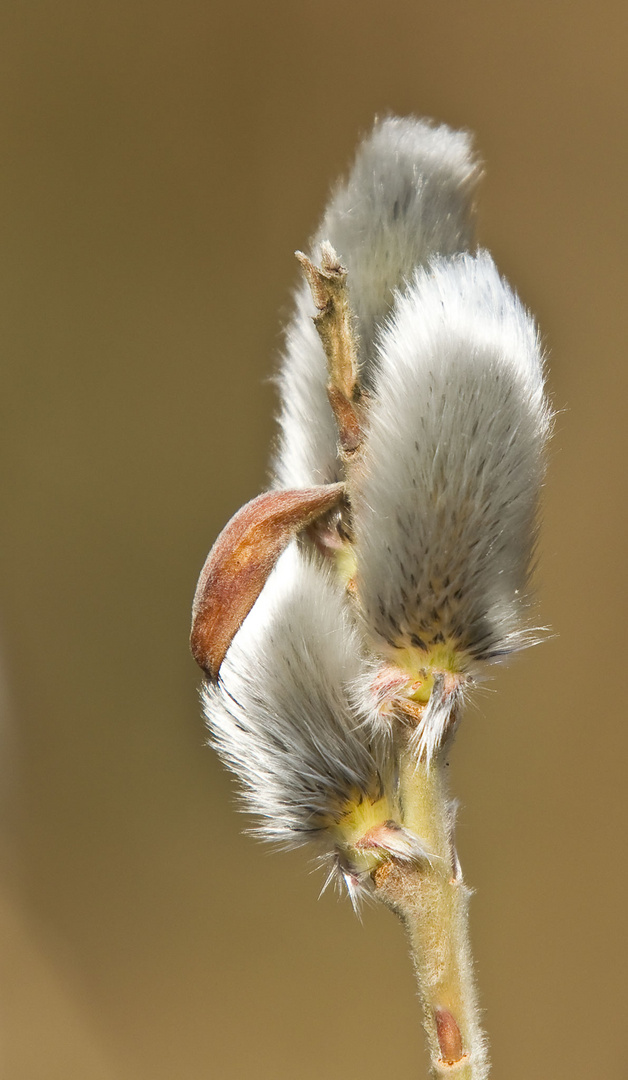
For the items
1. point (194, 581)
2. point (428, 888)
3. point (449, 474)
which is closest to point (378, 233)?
point (449, 474)

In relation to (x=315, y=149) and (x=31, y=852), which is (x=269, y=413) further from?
(x=31, y=852)

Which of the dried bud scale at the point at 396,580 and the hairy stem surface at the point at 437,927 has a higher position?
the dried bud scale at the point at 396,580

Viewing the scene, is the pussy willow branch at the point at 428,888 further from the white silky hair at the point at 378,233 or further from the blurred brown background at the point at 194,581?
the blurred brown background at the point at 194,581

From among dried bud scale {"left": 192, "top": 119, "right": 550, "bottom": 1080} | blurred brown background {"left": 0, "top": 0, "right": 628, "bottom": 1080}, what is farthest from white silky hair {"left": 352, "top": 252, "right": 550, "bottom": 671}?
blurred brown background {"left": 0, "top": 0, "right": 628, "bottom": 1080}

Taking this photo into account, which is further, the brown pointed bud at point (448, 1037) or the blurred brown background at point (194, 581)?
the blurred brown background at point (194, 581)

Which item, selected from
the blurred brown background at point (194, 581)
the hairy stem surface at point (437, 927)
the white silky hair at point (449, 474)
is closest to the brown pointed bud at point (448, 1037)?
the hairy stem surface at point (437, 927)

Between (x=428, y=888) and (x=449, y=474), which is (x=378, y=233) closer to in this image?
(x=449, y=474)

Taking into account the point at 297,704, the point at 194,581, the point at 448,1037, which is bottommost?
the point at 448,1037
